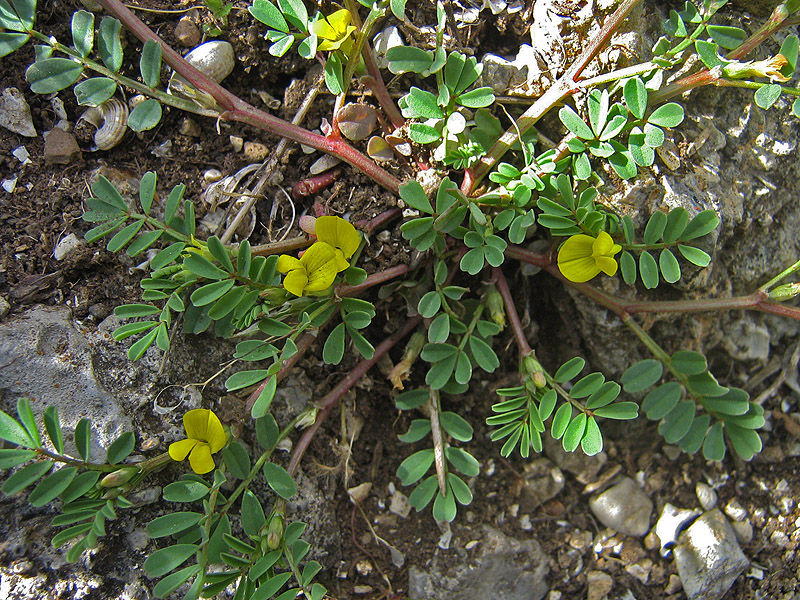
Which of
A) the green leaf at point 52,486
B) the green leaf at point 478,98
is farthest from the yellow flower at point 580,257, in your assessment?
the green leaf at point 52,486

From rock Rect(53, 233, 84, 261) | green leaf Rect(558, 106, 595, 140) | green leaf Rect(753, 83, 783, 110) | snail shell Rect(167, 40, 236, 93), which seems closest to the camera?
green leaf Rect(753, 83, 783, 110)

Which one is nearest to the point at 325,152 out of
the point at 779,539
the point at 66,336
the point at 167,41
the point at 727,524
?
the point at 167,41

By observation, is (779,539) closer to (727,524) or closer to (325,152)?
(727,524)

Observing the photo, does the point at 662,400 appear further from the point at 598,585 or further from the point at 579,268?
the point at 598,585

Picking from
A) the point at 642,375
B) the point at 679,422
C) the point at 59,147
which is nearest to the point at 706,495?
the point at 679,422

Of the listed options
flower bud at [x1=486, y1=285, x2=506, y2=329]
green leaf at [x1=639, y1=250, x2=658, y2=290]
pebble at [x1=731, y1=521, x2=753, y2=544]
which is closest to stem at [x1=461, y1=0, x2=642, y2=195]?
flower bud at [x1=486, y1=285, x2=506, y2=329]

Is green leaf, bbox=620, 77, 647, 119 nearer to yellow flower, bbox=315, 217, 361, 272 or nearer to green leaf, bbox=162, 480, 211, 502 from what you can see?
yellow flower, bbox=315, 217, 361, 272
